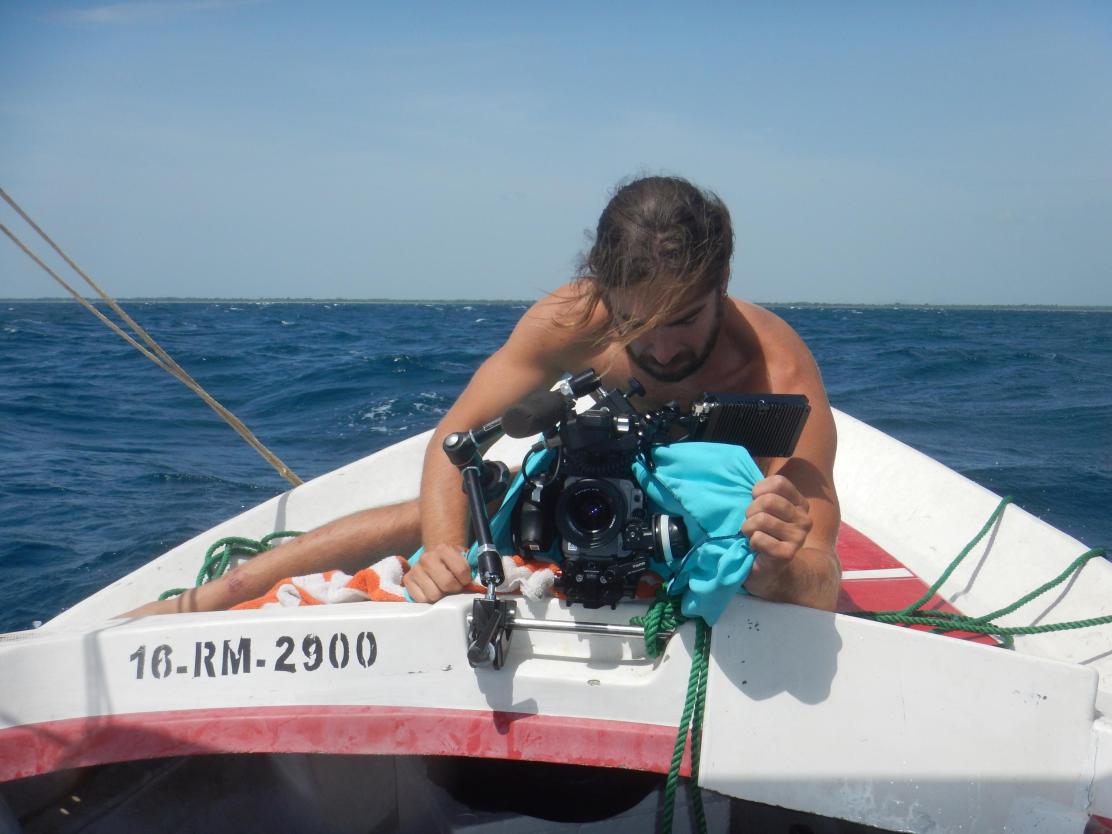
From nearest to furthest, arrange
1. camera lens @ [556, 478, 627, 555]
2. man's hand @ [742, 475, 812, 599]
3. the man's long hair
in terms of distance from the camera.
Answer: man's hand @ [742, 475, 812, 599], camera lens @ [556, 478, 627, 555], the man's long hair

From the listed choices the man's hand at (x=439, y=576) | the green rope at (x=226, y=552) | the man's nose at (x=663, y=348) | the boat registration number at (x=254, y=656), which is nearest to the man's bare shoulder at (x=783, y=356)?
the man's nose at (x=663, y=348)

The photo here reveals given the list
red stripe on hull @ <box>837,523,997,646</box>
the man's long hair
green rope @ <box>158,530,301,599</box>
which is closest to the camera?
the man's long hair

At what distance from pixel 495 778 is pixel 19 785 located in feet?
2.83

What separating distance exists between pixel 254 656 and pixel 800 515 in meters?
0.97

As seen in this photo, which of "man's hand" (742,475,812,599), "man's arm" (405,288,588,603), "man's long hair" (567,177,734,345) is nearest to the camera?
"man's hand" (742,475,812,599)

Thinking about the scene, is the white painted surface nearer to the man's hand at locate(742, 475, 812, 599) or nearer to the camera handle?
the man's hand at locate(742, 475, 812, 599)

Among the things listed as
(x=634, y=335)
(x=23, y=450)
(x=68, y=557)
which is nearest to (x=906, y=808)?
(x=634, y=335)

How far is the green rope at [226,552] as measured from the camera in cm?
263

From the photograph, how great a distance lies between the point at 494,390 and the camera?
7.04 ft

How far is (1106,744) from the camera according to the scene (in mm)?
1347

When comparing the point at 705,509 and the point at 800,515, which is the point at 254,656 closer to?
the point at 705,509

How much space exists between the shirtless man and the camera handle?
19 centimetres

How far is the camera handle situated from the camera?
1.42 m

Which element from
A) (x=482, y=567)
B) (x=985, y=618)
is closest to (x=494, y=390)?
(x=482, y=567)
